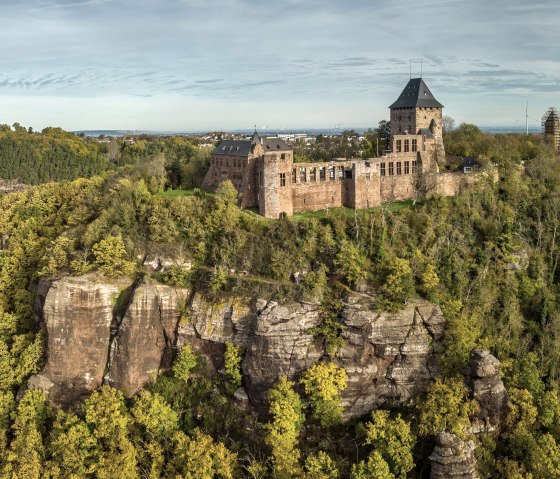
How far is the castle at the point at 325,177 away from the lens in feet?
195

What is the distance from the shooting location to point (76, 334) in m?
51.8

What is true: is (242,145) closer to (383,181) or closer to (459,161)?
(383,181)

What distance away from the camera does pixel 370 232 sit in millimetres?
56688

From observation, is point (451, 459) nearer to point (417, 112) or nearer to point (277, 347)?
point (277, 347)

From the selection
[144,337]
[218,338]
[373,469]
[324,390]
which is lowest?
[373,469]

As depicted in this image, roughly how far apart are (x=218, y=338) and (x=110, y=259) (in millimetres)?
11619

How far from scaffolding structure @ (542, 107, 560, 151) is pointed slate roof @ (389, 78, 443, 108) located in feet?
78.5

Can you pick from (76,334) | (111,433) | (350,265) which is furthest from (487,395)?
(76,334)

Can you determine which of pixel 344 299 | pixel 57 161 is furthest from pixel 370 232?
pixel 57 161

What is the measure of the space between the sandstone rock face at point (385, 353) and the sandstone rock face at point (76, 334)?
2051 centimetres

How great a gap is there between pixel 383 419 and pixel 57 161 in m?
104

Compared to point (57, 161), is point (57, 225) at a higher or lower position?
lower

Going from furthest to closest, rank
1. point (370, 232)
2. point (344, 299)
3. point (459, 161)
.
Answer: point (459, 161), point (370, 232), point (344, 299)

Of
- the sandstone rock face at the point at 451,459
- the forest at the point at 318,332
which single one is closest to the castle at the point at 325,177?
the forest at the point at 318,332
